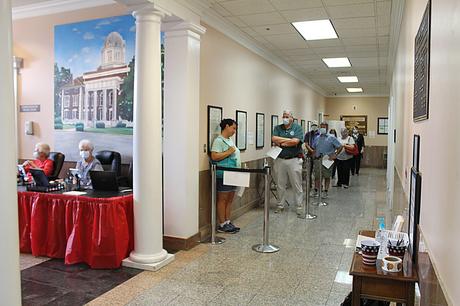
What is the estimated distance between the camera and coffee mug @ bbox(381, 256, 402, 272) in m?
1.96

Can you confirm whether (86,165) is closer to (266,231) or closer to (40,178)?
(40,178)

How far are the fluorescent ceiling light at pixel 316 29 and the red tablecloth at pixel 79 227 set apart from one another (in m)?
3.55

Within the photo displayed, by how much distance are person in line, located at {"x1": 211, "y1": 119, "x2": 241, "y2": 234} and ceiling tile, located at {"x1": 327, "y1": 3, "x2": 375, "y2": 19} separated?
1.96m

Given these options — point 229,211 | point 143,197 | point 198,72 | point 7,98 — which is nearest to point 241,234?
point 229,211

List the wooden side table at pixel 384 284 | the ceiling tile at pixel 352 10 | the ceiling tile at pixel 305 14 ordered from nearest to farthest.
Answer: the wooden side table at pixel 384 284 < the ceiling tile at pixel 352 10 < the ceiling tile at pixel 305 14

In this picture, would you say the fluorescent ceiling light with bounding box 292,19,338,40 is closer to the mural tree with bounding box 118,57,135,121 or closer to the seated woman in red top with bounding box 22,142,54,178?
the mural tree with bounding box 118,57,135,121

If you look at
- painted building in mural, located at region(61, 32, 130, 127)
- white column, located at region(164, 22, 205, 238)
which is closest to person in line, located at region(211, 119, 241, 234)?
white column, located at region(164, 22, 205, 238)

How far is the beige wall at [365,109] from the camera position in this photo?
1595 centimetres

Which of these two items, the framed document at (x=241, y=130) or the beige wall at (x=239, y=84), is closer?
the beige wall at (x=239, y=84)

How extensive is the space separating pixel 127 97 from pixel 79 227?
6.19 ft

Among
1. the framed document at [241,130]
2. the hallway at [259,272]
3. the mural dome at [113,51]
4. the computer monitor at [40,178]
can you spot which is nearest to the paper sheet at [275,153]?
the framed document at [241,130]

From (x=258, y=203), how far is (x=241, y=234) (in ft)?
6.78

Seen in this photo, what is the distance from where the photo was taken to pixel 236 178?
195 inches

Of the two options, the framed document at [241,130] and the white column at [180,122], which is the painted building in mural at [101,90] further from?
the framed document at [241,130]
